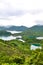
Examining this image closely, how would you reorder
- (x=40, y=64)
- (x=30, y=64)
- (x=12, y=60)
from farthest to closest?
(x=12, y=60) < (x=30, y=64) < (x=40, y=64)

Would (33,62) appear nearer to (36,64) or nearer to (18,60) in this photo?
(36,64)

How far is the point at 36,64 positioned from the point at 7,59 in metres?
6.01

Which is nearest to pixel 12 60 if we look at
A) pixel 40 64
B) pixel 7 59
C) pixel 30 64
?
pixel 7 59

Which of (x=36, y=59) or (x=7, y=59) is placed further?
(x=7, y=59)

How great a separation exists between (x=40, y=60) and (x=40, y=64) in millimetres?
665

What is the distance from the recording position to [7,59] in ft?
86.6

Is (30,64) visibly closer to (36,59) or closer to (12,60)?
(36,59)

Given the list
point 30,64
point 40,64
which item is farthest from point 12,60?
point 40,64

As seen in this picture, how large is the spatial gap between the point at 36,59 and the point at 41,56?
26.8 inches

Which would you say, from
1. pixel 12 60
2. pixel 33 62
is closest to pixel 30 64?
pixel 33 62

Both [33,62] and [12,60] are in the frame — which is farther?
[12,60]

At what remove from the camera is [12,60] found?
86.0 feet

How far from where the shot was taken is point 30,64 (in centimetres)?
2267

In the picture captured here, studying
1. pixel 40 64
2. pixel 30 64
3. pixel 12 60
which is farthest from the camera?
pixel 12 60
